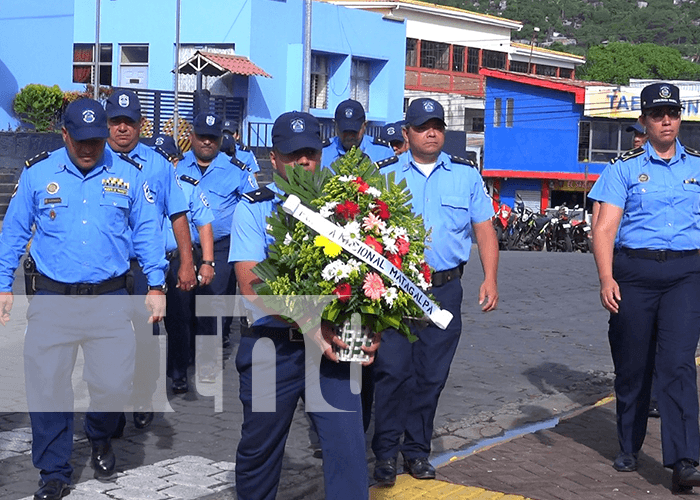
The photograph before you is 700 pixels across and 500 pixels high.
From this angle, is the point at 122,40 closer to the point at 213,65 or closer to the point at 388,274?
the point at 213,65

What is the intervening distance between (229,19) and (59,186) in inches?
1116

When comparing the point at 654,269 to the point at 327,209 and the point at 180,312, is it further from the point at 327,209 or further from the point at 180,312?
the point at 180,312

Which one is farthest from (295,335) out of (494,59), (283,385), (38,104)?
→ (494,59)

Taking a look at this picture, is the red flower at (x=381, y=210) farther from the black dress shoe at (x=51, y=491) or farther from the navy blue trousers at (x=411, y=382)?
the black dress shoe at (x=51, y=491)

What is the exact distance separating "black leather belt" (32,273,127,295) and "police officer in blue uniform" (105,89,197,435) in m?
0.68

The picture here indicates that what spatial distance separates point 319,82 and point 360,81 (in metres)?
2.43

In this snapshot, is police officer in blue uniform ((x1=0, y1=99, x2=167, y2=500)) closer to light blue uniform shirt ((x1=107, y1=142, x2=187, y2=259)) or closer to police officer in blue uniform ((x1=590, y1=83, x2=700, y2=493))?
light blue uniform shirt ((x1=107, y1=142, x2=187, y2=259))

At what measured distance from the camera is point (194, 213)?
314 inches

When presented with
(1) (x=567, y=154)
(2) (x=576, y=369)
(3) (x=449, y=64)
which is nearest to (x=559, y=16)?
(3) (x=449, y=64)

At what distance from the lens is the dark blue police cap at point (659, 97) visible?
6.23 meters

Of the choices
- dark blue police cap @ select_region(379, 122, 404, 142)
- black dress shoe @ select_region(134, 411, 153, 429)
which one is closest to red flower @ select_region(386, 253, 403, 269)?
black dress shoe @ select_region(134, 411, 153, 429)

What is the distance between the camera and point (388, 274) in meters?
4.51

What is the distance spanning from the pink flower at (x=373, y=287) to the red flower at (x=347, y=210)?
258 millimetres

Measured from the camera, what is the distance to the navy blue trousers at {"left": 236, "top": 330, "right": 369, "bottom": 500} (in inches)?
183
